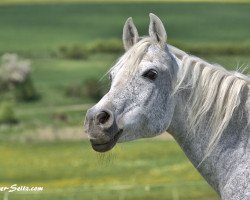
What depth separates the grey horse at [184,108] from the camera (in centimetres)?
779

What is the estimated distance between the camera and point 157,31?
8047mm

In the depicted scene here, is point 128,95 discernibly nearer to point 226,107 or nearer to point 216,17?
point 226,107

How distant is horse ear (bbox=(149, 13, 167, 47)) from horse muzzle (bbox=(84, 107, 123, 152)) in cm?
96

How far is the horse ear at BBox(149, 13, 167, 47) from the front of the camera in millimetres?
7980

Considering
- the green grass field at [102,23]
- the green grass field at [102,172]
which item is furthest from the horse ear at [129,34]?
the green grass field at [102,23]

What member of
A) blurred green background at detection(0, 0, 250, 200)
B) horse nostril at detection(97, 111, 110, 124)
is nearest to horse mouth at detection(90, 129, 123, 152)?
horse nostril at detection(97, 111, 110, 124)

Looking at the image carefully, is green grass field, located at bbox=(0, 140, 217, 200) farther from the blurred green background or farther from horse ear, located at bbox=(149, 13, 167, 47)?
horse ear, located at bbox=(149, 13, 167, 47)

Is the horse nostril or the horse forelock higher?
the horse forelock

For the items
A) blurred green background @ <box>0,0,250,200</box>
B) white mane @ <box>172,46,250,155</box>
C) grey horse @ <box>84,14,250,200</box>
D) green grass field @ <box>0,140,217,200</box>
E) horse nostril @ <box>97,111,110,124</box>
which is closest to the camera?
horse nostril @ <box>97,111,110,124</box>

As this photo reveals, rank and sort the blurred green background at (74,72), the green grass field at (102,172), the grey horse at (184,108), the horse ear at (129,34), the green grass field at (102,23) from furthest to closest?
1. the green grass field at (102,23)
2. the blurred green background at (74,72)
3. the green grass field at (102,172)
4. the horse ear at (129,34)
5. the grey horse at (184,108)

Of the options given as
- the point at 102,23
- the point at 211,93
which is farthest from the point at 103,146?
the point at 102,23

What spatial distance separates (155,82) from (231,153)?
1035mm

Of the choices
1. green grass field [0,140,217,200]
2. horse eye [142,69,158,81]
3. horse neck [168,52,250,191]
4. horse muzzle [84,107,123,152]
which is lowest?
green grass field [0,140,217,200]

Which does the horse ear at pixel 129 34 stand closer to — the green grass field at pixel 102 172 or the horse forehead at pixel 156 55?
the horse forehead at pixel 156 55
